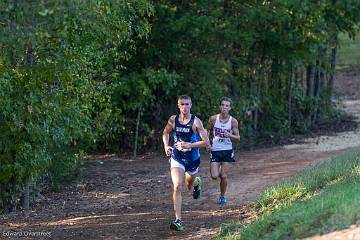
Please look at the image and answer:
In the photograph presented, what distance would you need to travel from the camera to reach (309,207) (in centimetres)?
870

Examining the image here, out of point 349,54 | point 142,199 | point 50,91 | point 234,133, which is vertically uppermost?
point 349,54

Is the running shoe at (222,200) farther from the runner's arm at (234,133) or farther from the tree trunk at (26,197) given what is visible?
the tree trunk at (26,197)

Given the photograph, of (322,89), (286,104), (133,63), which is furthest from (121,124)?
(322,89)

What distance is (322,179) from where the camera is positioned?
37.3 feet

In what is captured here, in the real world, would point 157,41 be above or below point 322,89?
above

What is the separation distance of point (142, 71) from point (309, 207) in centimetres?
1042

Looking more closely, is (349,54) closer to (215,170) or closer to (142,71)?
(142,71)

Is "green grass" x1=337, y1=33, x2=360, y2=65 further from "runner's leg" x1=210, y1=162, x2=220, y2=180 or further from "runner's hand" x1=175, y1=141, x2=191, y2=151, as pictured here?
"runner's hand" x1=175, y1=141, x2=191, y2=151

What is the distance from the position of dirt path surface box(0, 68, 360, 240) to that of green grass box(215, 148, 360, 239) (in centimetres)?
68

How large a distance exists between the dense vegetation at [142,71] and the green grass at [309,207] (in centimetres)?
315

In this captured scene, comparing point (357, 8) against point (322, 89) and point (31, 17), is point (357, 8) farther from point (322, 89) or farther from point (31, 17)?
point (31, 17)

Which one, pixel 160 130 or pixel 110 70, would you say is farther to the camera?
pixel 160 130

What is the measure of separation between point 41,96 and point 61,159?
2.30 meters

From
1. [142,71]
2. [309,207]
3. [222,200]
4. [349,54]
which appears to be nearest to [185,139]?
[222,200]
